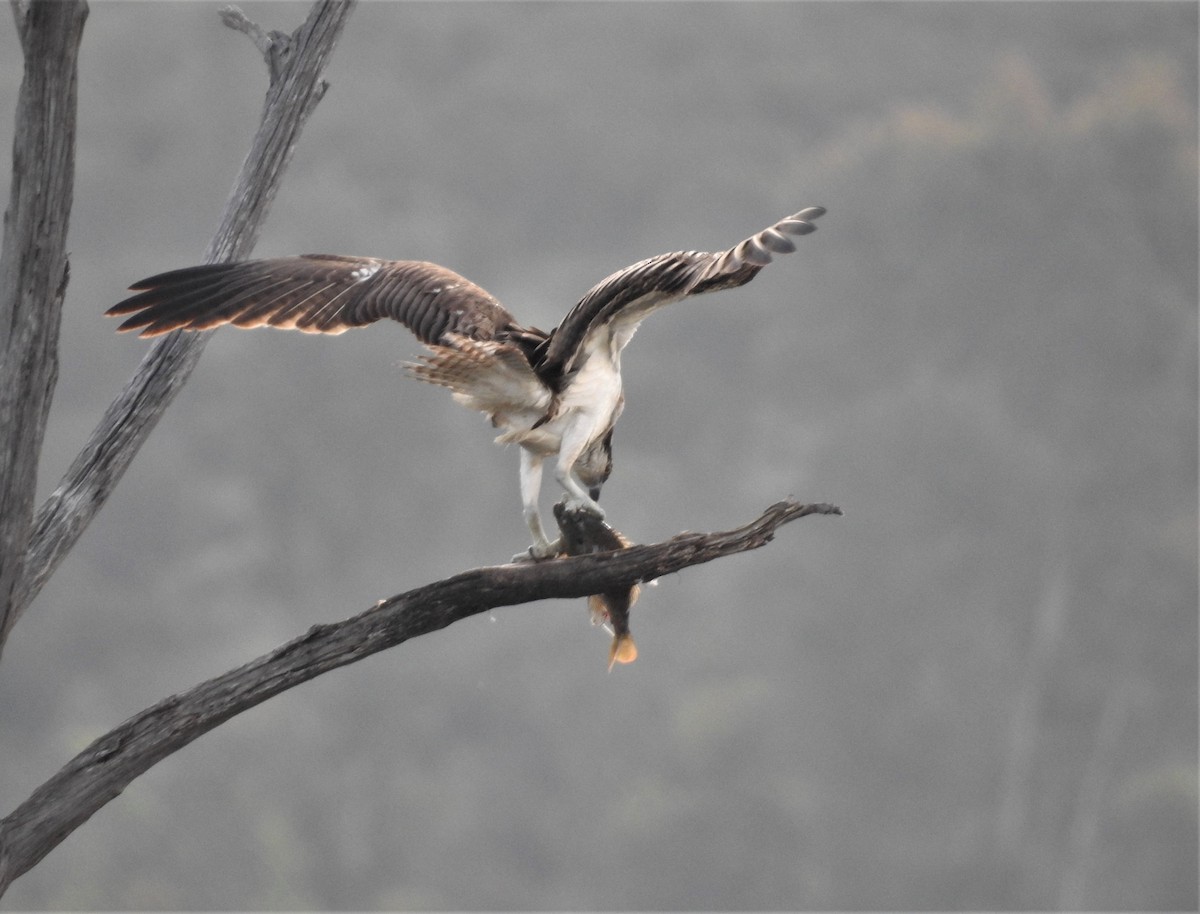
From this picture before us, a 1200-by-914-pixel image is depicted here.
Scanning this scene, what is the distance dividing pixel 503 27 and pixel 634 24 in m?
Answer: 3.46

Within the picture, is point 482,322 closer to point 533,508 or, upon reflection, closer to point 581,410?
point 581,410

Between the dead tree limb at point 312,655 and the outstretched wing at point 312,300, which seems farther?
the outstretched wing at point 312,300

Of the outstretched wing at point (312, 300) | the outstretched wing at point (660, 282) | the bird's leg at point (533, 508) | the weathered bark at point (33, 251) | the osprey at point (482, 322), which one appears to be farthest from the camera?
the bird's leg at point (533, 508)

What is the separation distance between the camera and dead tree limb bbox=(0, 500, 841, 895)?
15.0 feet

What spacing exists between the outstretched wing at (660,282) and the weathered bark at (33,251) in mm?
1449

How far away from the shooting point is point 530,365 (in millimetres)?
5066

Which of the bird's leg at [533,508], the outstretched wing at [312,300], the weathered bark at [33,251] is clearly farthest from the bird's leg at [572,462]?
the weathered bark at [33,251]

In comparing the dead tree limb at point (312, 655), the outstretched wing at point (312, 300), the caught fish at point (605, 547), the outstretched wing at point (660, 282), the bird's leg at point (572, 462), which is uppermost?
the outstretched wing at point (312, 300)

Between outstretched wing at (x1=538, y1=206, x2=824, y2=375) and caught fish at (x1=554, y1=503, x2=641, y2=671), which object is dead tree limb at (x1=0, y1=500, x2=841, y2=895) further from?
outstretched wing at (x1=538, y1=206, x2=824, y2=375)

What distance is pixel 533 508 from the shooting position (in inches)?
212

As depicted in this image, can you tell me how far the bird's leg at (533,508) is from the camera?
5.31 m

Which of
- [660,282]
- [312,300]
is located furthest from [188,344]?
[660,282]

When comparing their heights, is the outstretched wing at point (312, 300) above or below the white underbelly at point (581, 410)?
above

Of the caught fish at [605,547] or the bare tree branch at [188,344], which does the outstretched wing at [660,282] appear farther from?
the bare tree branch at [188,344]
